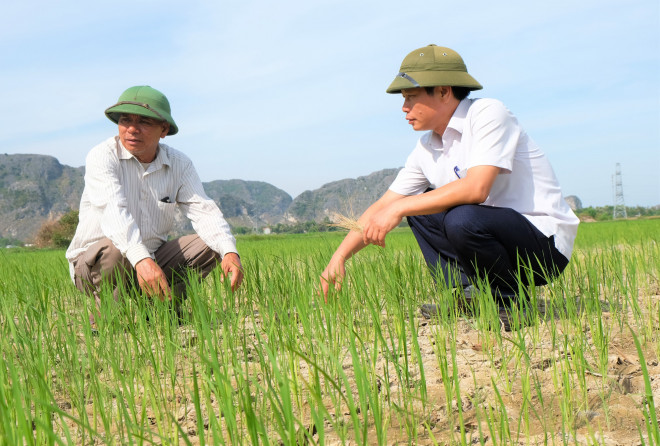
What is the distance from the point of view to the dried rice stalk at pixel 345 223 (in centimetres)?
259

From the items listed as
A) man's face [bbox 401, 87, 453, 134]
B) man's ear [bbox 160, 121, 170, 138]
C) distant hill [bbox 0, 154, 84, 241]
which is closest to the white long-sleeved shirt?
man's ear [bbox 160, 121, 170, 138]

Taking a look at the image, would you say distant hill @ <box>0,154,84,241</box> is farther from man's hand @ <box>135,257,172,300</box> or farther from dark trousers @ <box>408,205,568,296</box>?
dark trousers @ <box>408,205,568,296</box>

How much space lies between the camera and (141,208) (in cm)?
314

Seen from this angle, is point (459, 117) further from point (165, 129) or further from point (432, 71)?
point (165, 129)

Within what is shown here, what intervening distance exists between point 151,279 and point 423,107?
138 centimetres

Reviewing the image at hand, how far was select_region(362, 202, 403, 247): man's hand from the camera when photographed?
2.42 meters

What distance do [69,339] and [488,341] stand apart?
1.35 metres

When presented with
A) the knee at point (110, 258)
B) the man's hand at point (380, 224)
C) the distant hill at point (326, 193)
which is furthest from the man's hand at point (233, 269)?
the distant hill at point (326, 193)

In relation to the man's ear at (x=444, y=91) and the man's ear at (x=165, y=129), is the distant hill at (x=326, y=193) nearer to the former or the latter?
the man's ear at (x=165, y=129)

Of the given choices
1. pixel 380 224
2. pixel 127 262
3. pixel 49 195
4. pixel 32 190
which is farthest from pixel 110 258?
pixel 32 190

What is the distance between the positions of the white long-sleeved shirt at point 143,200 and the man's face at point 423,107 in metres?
1.08

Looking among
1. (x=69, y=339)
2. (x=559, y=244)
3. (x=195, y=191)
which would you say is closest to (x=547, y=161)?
(x=559, y=244)

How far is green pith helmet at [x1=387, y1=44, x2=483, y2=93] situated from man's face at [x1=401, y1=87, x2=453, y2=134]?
0.07m

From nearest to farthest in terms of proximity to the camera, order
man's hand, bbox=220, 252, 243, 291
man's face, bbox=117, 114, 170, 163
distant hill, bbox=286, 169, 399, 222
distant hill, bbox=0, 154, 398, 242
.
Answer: man's hand, bbox=220, 252, 243, 291, man's face, bbox=117, 114, 170, 163, distant hill, bbox=286, 169, 399, 222, distant hill, bbox=0, 154, 398, 242
